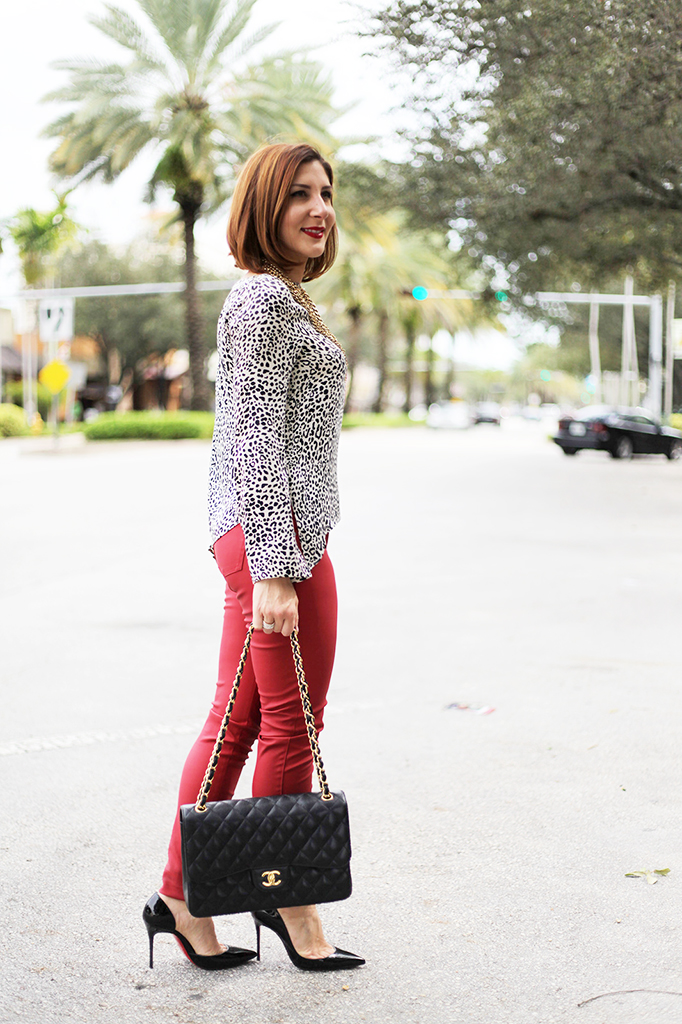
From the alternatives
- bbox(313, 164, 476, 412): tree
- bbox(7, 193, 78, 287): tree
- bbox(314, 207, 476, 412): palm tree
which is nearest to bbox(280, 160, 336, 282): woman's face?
bbox(313, 164, 476, 412): tree

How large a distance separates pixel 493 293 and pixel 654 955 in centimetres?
2221

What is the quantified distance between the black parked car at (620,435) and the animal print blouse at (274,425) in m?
27.9

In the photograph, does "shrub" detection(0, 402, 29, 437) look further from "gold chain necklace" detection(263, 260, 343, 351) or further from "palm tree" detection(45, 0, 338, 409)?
"gold chain necklace" detection(263, 260, 343, 351)

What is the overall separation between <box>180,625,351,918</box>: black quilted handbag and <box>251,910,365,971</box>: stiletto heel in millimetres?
204

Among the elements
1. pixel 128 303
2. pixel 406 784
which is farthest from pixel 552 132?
pixel 128 303

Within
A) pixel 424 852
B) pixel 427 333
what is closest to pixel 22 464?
pixel 424 852

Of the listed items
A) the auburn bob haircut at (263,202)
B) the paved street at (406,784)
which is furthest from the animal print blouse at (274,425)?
the paved street at (406,784)

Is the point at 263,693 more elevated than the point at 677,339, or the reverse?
the point at 677,339

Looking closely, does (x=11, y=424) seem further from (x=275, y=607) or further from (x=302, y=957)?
(x=275, y=607)

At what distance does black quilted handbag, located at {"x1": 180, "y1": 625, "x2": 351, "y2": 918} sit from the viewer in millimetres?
2396

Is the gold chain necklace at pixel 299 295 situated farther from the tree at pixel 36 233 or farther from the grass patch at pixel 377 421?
the grass patch at pixel 377 421

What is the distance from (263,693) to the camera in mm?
2490

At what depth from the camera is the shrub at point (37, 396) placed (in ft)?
183

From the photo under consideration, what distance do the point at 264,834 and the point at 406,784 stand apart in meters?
1.71
